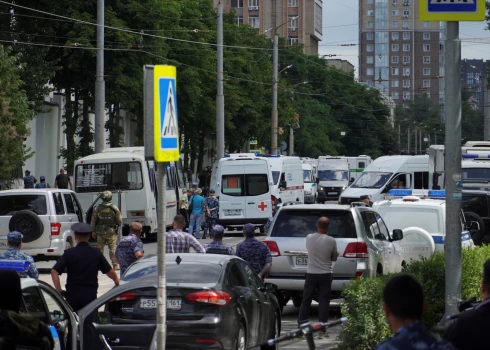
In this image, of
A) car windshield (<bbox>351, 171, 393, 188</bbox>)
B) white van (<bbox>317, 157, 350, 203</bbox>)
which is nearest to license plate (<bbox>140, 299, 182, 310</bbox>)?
car windshield (<bbox>351, 171, 393, 188</bbox>)

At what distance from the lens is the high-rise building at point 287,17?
5787 inches

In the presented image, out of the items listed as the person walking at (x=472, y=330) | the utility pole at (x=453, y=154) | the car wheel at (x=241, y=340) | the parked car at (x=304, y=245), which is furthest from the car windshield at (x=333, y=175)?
the person walking at (x=472, y=330)

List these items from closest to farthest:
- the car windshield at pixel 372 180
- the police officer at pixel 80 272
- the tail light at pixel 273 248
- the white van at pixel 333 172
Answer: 1. the police officer at pixel 80 272
2. the tail light at pixel 273 248
3. the car windshield at pixel 372 180
4. the white van at pixel 333 172

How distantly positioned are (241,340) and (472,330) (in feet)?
19.5

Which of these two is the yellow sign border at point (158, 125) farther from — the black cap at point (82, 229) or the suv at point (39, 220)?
the suv at point (39, 220)

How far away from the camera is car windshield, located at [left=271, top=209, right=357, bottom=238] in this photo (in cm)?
1669

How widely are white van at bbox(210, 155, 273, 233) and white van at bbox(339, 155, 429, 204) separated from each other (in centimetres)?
501

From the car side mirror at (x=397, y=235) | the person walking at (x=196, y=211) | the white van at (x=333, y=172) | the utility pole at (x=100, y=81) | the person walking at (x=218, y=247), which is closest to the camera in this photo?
the person walking at (x=218, y=247)

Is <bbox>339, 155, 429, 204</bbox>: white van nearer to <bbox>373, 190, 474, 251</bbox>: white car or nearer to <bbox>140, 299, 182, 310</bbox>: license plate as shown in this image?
<bbox>373, 190, 474, 251</bbox>: white car

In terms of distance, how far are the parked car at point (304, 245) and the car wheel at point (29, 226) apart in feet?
27.2

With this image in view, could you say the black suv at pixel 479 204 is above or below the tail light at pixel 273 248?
above

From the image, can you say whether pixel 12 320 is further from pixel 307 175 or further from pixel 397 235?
pixel 307 175

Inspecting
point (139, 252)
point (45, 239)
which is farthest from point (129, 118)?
point (139, 252)

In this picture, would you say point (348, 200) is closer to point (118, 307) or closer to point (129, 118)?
point (129, 118)
